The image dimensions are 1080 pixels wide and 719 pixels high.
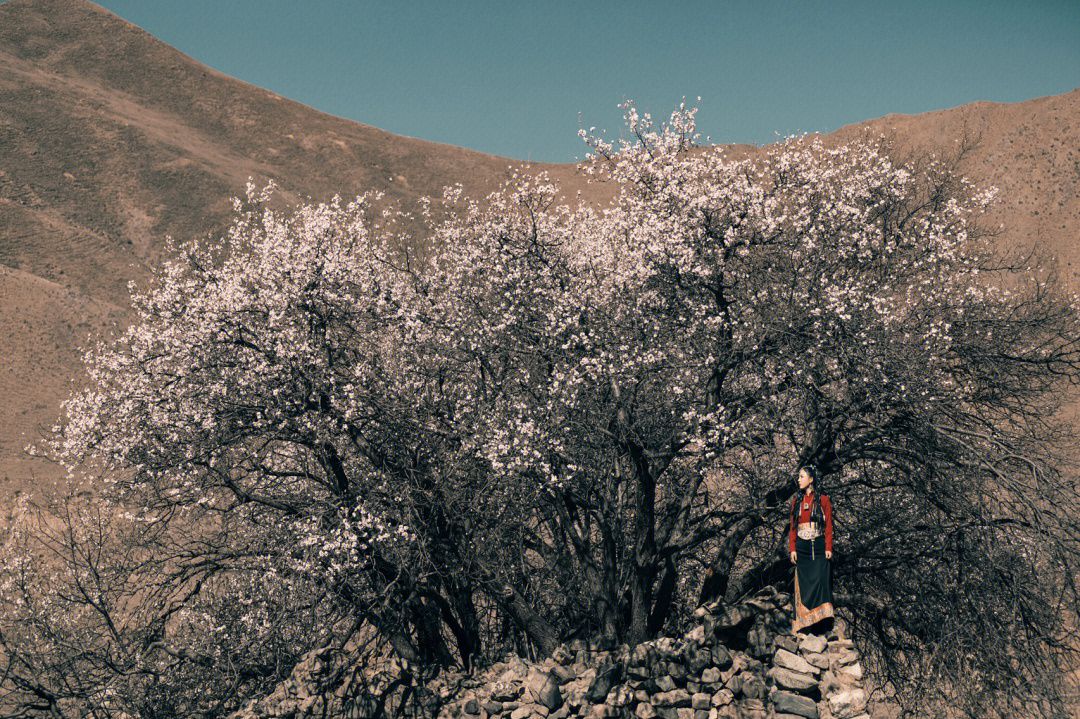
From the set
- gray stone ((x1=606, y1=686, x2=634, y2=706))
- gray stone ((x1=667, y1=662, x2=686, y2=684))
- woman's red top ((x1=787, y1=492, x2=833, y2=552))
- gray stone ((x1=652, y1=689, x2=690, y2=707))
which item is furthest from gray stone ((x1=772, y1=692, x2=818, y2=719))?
gray stone ((x1=606, y1=686, x2=634, y2=706))

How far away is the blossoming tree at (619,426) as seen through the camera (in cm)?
1357

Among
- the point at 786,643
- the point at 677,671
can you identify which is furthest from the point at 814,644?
the point at 677,671

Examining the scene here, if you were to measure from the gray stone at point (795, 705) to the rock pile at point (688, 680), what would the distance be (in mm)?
14

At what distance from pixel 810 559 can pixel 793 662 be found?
156 cm

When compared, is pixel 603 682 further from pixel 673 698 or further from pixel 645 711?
pixel 673 698

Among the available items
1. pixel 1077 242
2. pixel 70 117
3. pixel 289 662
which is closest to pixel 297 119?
pixel 70 117

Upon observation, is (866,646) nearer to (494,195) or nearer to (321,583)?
(321,583)

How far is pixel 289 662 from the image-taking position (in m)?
15.2

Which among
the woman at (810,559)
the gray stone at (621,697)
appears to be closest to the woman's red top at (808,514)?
the woman at (810,559)

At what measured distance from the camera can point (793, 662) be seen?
11.3 m

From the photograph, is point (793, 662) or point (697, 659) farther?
point (697, 659)

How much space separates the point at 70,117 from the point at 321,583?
97.4 meters

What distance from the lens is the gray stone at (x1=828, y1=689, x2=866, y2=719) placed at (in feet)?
34.0

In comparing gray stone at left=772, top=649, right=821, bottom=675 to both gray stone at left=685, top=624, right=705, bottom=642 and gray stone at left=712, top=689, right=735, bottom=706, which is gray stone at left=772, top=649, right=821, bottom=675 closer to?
gray stone at left=712, top=689, right=735, bottom=706
